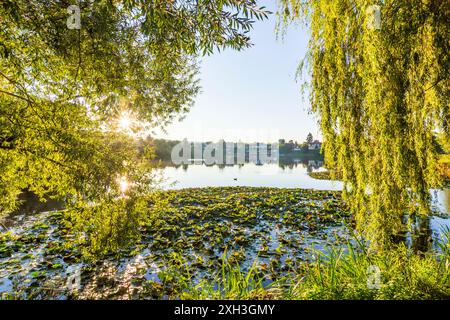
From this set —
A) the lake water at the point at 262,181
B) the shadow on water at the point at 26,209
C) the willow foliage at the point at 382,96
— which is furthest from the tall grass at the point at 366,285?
the shadow on water at the point at 26,209

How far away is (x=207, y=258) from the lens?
7.18 m

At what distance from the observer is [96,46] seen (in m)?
3.85

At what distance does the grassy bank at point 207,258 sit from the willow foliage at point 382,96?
36.2 inches

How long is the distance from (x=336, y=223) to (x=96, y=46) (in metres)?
10.4

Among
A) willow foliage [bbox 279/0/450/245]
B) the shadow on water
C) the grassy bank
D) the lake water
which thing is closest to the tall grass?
the grassy bank

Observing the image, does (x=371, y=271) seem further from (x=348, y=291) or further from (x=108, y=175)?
(x=108, y=175)

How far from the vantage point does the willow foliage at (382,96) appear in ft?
11.4

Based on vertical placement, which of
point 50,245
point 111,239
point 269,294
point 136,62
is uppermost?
point 136,62

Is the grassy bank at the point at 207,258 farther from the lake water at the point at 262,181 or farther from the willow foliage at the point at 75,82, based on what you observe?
the lake water at the point at 262,181

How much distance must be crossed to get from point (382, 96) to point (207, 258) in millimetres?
5853

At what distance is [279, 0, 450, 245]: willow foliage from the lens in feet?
11.4

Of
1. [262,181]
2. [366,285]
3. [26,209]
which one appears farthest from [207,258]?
[262,181]
